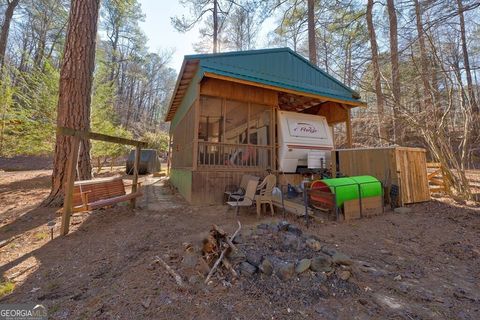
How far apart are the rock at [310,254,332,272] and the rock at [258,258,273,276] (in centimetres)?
46

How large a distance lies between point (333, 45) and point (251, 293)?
14.2 metres

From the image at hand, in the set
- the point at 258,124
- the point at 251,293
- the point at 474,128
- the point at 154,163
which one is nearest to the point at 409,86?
the point at 474,128

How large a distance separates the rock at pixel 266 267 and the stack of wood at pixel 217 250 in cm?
29

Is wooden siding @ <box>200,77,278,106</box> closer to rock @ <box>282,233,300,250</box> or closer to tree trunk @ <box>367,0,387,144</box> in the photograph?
tree trunk @ <box>367,0,387,144</box>

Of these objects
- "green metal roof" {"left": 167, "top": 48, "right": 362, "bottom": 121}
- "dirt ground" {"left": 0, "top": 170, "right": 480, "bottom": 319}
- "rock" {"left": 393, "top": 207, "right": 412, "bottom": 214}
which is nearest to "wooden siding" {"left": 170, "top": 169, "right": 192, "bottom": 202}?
"dirt ground" {"left": 0, "top": 170, "right": 480, "bottom": 319}

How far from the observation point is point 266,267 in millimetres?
2395

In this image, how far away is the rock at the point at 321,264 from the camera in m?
2.43

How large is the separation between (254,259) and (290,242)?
698 millimetres

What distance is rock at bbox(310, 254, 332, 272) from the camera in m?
2.43

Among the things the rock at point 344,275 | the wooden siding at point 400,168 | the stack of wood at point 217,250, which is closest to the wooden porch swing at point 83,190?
the stack of wood at point 217,250

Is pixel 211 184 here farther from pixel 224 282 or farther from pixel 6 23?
pixel 6 23

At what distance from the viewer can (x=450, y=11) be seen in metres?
4.80

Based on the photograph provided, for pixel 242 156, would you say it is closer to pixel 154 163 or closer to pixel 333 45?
pixel 333 45

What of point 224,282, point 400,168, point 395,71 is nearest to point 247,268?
point 224,282
